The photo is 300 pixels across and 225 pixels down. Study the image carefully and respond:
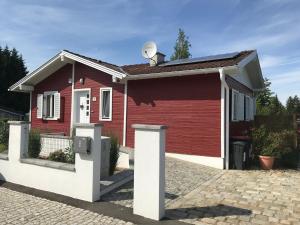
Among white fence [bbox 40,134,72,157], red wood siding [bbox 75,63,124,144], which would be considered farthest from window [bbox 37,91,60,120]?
white fence [bbox 40,134,72,157]

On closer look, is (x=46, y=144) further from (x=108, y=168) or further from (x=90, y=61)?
(x=90, y=61)

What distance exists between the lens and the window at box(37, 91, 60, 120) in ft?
48.4

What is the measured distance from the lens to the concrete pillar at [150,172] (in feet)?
16.4

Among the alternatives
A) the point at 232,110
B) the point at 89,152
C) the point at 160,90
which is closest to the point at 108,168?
the point at 89,152

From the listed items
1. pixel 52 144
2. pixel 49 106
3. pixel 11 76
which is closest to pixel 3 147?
pixel 52 144

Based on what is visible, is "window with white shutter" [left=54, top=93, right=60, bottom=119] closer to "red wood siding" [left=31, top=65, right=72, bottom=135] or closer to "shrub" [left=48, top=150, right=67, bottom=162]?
"red wood siding" [left=31, top=65, right=72, bottom=135]

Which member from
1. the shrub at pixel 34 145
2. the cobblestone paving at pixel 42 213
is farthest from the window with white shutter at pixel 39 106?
the cobblestone paving at pixel 42 213

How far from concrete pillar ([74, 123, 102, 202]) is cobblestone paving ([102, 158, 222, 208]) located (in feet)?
1.05

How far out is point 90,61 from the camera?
510 inches

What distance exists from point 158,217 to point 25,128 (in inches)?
162

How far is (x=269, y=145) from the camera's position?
10.4 meters

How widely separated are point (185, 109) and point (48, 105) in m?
7.51

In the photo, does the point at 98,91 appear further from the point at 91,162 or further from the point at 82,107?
the point at 91,162

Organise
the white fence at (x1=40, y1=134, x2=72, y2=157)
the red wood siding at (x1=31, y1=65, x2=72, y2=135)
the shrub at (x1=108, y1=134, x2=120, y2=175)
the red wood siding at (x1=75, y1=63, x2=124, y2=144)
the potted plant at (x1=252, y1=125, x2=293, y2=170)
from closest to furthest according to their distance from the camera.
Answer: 1. the shrub at (x1=108, y1=134, x2=120, y2=175)
2. the white fence at (x1=40, y1=134, x2=72, y2=157)
3. the potted plant at (x1=252, y1=125, x2=293, y2=170)
4. the red wood siding at (x1=75, y1=63, x2=124, y2=144)
5. the red wood siding at (x1=31, y1=65, x2=72, y2=135)
